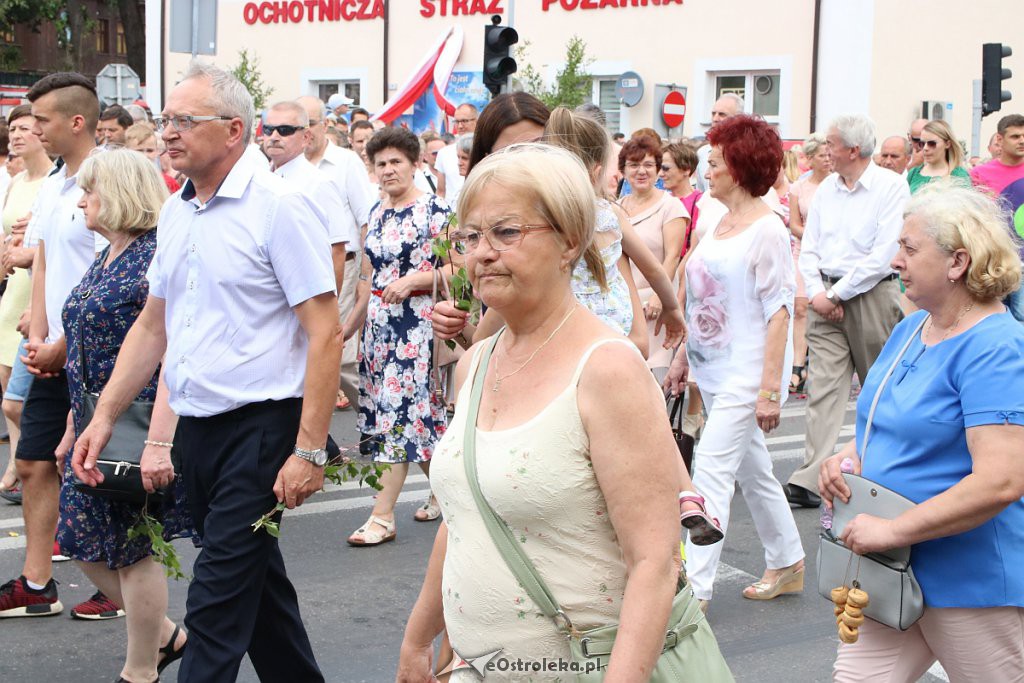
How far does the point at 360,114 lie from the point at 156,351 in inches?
548

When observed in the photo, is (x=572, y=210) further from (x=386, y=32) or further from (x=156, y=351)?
(x=386, y=32)

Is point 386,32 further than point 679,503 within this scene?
Yes

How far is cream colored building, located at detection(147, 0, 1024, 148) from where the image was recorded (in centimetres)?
2180

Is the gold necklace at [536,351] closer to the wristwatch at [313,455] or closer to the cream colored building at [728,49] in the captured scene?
the wristwatch at [313,455]

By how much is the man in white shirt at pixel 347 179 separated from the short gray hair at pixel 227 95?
4.40m

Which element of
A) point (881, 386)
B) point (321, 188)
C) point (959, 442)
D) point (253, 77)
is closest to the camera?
point (959, 442)

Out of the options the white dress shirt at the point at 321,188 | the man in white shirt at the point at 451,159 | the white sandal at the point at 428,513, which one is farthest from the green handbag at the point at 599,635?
the man in white shirt at the point at 451,159

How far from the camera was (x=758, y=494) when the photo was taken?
5684 millimetres

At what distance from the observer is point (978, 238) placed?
3.29 m

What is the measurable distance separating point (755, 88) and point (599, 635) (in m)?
22.0

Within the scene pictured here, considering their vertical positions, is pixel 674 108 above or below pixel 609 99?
below

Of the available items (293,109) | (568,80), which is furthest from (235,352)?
(568,80)

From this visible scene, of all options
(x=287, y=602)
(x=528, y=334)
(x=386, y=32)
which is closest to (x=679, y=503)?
(x=528, y=334)

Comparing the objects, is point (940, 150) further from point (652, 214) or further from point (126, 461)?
point (126, 461)
